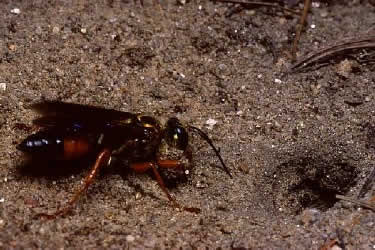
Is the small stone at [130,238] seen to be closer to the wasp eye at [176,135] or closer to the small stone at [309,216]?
the wasp eye at [176,135]

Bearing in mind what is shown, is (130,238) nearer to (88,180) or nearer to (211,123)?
(88,180)

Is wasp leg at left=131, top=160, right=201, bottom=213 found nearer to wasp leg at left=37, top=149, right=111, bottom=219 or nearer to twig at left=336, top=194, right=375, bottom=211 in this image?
wasp leg at left=37, top=149, right=111, bottom=219

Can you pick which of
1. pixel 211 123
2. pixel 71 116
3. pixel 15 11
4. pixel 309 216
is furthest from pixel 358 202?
pixel 15 11

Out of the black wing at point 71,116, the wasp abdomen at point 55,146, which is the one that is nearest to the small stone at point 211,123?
the black wing at point 71,116

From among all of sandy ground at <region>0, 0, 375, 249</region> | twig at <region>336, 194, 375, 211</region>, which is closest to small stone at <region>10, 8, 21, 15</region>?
sandy ground at <region>0, 0, 375, 249</region>

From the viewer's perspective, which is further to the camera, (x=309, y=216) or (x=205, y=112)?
(x=205, y=112)

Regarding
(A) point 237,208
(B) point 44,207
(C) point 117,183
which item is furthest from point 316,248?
(B) point 44,207

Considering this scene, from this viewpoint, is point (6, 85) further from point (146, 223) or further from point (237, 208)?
point (237, 208)
